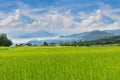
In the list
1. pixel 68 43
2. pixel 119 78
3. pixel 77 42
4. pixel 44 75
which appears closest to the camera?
pixel 119 78

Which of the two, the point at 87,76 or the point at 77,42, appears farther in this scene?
the point at 77,42

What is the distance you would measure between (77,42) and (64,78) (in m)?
107

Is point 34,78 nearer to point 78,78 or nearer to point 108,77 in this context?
point 78,78

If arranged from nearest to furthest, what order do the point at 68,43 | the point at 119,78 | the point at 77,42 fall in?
the point at 119,78 < the point at 68,43 < the point at 77,42

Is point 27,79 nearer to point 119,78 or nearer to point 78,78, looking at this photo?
point 78,78

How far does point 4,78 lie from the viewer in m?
9.34

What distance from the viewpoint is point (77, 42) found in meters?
116

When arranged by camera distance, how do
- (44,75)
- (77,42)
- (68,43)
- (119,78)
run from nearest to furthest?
(119,78)
(44,75)
(68,43)
(77,42)

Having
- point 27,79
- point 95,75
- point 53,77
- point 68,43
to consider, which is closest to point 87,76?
point 95,75

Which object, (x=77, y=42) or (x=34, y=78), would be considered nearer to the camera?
(x=34, y=78)

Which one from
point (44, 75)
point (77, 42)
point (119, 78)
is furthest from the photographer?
point (77, 42)

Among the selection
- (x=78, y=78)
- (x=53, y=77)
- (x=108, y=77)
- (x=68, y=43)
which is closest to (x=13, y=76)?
(x=53, y=77)

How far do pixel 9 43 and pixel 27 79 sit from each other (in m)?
102

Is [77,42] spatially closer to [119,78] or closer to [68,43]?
[68,43]
